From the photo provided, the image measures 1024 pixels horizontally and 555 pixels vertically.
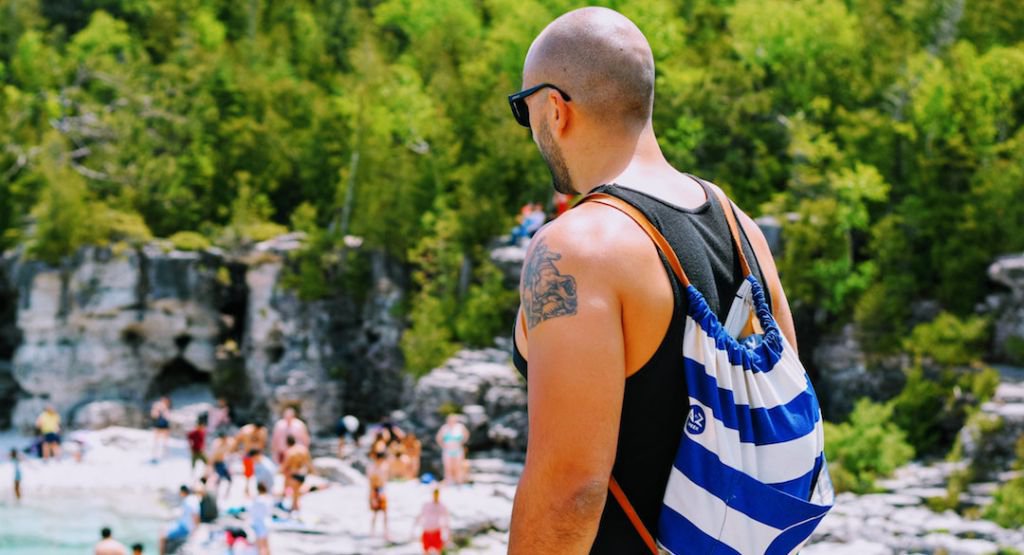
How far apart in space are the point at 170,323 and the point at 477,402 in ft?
40.6

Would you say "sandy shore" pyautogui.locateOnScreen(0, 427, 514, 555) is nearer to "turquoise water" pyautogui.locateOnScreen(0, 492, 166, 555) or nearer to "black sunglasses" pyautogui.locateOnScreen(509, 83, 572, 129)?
"turquoise water" pyautogui.locateOnScreen(0, 492, 166, 555)

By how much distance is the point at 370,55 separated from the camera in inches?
1256

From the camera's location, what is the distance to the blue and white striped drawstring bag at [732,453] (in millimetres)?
1933

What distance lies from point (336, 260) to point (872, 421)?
15224 mm

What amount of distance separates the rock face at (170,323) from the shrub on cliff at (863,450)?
42.6ft

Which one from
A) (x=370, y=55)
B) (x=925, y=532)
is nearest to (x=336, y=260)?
(x=370, y=55)

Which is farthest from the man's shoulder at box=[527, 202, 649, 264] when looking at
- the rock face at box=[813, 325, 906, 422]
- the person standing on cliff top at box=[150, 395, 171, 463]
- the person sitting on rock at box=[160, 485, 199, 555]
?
the person standing on cliff top at box=[150, 395, 171, 463]

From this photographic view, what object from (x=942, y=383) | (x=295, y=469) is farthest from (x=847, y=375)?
(x=295, y=469)

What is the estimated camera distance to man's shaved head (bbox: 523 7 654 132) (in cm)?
207

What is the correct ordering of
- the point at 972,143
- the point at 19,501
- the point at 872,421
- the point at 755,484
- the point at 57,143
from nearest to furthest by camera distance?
the point at 755,484 → the point at 872,421 → the point at 19,501 → the point at 972,143 → the point at 57,143

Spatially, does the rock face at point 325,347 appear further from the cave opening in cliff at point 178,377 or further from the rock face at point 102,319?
the cave opening in cliff at point 178,377

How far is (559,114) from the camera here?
2117mm

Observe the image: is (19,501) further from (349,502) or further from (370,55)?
(370,55)

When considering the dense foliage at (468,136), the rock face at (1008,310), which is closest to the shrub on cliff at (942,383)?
the rock face at (1008,310)
